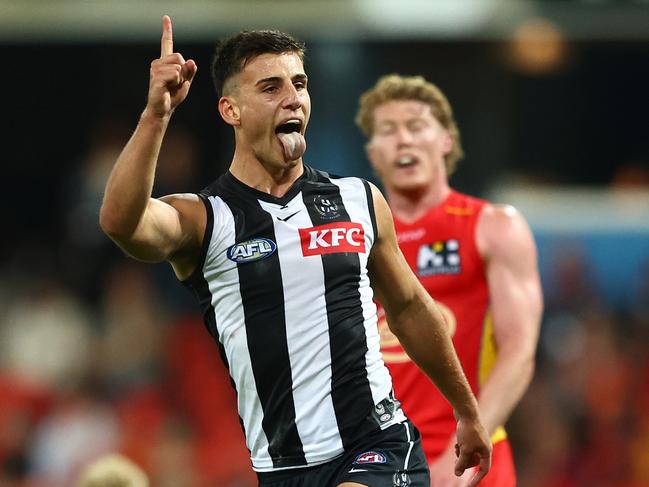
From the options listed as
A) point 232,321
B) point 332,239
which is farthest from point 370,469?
point 332,239

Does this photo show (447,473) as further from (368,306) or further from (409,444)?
(368,306)

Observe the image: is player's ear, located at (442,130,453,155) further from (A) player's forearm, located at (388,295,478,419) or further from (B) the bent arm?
(A) player's forearm, located at (388,295,478,419)

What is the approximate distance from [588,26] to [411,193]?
6.15m

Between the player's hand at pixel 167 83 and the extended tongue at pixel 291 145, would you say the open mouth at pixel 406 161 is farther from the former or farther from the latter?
the player's hand at pixel 167 83

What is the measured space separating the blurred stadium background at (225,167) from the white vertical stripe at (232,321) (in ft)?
17.4

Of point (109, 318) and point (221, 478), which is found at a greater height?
point (109, 318)

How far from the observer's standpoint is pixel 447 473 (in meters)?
5.15

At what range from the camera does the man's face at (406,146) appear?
19.4 ft

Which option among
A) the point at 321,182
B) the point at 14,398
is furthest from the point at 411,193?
the point at 14,398

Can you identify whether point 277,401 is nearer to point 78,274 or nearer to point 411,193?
point 411,193

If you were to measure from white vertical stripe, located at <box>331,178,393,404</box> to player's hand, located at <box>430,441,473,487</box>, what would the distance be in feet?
2.76

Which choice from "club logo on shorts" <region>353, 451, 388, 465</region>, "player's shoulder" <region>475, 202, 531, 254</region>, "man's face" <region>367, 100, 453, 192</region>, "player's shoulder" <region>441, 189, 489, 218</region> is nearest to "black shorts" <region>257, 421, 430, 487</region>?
"club logo on shorts" <region>353, 451, 388, 465</region>

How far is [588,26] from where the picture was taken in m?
11.5

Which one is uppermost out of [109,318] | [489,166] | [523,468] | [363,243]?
[363,243]
